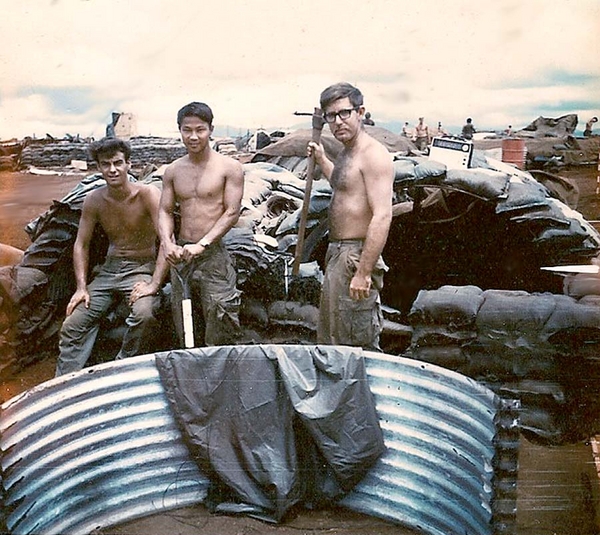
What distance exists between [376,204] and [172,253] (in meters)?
1.36

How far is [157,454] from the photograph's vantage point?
3.74 meters

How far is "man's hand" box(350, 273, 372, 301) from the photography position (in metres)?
4.20

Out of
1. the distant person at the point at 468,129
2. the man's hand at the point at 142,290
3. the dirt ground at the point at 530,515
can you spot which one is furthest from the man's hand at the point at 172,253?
the distant person at the point at 468,129

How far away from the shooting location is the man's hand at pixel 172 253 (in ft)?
14.7

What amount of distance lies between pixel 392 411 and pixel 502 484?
2.58ft

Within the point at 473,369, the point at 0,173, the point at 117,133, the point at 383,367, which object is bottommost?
the point at 473,369

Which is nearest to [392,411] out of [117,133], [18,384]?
[117,133]

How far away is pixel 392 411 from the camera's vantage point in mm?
3574

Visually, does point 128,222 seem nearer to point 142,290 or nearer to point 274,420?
point 142,290

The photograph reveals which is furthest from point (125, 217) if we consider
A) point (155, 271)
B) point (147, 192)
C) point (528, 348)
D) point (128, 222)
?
point (528, 348)

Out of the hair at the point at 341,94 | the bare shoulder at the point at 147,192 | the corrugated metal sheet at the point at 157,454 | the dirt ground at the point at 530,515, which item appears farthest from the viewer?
the bare shoulder at the point at 147,192

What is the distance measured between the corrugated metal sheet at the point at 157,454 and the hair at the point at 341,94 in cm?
148

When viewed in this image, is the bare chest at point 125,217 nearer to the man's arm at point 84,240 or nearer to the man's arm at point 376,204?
the man's arm at point 84,240

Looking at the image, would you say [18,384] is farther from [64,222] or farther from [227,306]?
[227,306]
